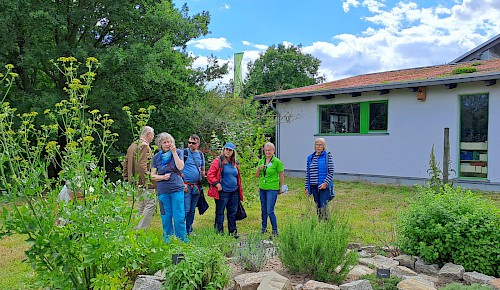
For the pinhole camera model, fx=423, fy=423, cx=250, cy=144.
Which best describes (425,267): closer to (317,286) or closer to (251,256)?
(317,286)

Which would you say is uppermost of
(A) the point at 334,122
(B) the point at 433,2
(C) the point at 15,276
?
(B) the point at 433,2

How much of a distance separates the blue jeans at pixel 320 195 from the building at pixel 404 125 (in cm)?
534

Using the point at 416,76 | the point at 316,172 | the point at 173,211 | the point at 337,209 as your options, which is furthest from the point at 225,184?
the point at 416,76

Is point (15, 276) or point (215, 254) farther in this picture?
point (15, 276)

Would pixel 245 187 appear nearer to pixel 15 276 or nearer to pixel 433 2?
pixel 15 276

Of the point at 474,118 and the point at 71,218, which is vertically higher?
the point at 474,118

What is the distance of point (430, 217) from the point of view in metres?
4.39

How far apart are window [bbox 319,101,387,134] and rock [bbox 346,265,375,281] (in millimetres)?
9529

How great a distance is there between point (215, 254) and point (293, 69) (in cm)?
3652

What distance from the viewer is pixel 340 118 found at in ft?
46.4

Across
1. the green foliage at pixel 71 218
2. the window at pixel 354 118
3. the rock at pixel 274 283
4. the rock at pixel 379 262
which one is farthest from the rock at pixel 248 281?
the window at pixel 354 118

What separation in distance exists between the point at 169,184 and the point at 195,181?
2.67 feet

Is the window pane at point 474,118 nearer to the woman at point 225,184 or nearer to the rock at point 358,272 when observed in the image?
the woman at point 225,184

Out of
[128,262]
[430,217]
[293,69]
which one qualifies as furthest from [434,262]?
[293,69]
